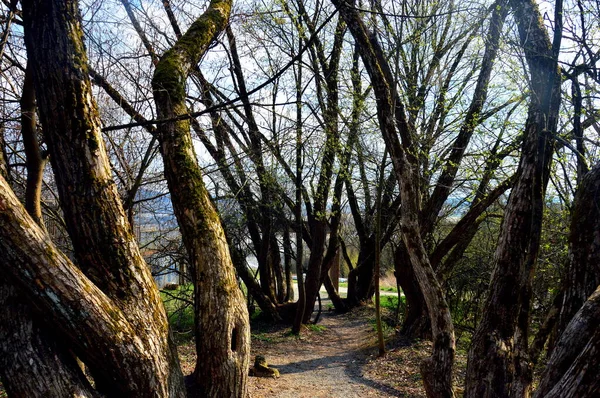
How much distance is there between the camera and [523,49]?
4.47 m

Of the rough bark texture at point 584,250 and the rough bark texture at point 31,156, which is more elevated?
the rough bark texture at point 31,156

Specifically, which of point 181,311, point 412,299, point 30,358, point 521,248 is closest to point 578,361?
point 521,248

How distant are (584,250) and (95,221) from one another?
12.0 feet

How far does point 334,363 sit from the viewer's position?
30.4 feet

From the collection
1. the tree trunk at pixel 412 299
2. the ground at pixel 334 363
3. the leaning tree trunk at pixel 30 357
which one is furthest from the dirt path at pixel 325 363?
the leaning tree trunk at pixel 30 357

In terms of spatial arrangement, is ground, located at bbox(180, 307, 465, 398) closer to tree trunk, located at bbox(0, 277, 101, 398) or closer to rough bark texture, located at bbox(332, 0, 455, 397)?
rough bark texture, located at bbox(332, 0, 455, 397)

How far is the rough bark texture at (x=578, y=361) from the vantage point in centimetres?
265

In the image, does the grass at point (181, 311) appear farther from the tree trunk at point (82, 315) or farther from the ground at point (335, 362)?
the tree trunk at point (82, 315)

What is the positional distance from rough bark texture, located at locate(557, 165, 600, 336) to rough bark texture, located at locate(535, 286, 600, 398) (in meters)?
0.51

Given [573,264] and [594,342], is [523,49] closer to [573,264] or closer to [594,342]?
[573,264]

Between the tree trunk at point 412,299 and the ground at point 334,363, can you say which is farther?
the tree trunk at point 412,299

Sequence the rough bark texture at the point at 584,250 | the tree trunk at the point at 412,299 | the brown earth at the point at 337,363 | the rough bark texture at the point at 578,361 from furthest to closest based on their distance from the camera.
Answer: the tree trunk at the point at 412,299 < the brown earth at the point at 337,363 < the rough bark texture at the point at 584,250 < the rough bark texture at the point at 578,361

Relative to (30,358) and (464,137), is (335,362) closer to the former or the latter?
(464,137)

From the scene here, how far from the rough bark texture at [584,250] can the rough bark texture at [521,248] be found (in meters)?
0.66
